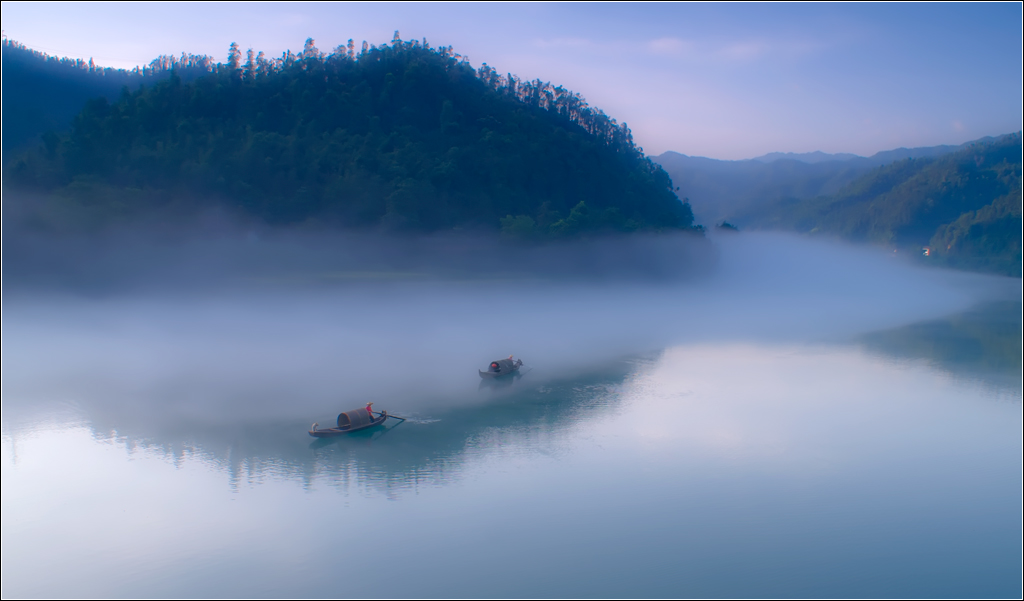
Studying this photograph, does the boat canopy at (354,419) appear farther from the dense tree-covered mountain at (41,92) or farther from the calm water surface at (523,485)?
the dense tree-covered mountain at (41,92)

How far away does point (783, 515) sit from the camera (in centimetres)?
614

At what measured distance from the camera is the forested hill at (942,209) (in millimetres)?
47438

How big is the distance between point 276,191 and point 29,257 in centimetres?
927

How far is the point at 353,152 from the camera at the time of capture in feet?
97.6

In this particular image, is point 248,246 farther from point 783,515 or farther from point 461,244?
point 783,515

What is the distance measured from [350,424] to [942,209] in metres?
60.5

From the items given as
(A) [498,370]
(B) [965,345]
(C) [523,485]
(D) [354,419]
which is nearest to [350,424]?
(D) [354,419]

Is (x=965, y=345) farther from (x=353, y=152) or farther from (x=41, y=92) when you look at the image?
(x=41, y=92)

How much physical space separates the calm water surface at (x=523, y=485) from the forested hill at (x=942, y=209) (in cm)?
4236

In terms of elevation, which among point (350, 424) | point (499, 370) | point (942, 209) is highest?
point (942, 209)

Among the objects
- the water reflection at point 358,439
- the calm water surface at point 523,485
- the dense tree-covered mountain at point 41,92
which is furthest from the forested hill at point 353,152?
the water reflection at point 358,439

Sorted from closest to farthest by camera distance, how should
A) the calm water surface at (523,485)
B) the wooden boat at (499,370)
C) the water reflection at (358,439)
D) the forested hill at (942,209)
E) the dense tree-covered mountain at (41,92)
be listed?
the calm water surface at (523,485), the water reflection at (358,439), the wooden boat at (499,370), the dense tree-covered mountain at (41,92), the forested hill at (942,209)

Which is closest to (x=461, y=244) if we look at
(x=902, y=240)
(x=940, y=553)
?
(x=940, y=553)

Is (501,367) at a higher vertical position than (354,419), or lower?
higher
